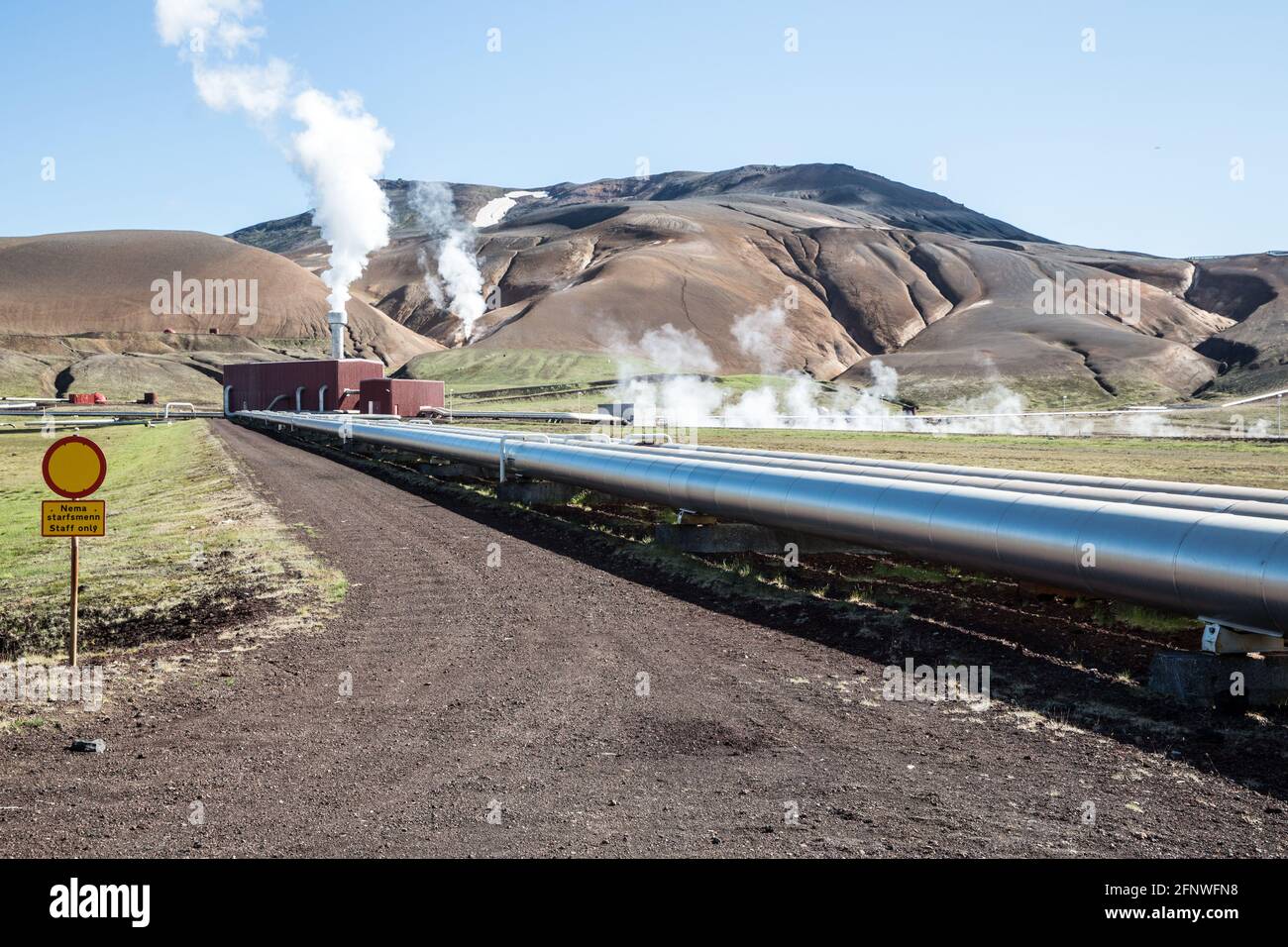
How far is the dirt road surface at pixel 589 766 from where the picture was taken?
22.0 ft

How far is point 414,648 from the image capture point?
1198 centimetres

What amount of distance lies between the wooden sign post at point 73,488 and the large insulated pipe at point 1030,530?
9.63 meters

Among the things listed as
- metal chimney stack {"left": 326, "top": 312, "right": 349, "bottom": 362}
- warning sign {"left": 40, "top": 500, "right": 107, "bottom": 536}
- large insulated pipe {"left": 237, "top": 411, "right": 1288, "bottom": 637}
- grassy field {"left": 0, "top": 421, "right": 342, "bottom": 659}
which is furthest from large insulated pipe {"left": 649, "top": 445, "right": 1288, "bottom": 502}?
metal chimney stack {"left": 326, "top": 312, "right": 349, "bottom": 362}

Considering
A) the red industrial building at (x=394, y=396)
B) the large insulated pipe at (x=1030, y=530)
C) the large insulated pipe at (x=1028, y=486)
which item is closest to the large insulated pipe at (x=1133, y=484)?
the large insulated pipe at (x=1028, y=486)

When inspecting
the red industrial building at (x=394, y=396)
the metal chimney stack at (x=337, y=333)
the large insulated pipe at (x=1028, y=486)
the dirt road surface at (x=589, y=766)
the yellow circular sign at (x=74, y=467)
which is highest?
the metal chimney stack at (x=337, y=333)

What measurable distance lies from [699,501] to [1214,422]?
86.7 m

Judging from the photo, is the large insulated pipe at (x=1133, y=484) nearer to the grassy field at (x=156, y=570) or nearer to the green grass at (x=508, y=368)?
the grassy field at (x=156, y=570)

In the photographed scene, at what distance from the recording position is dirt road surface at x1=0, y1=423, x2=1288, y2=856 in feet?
22.0

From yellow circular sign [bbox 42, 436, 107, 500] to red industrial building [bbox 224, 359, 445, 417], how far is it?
251 feet

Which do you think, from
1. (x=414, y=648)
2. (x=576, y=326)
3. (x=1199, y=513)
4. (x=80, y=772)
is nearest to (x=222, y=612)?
(x=414, y=648)

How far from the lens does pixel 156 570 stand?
57.2 feet

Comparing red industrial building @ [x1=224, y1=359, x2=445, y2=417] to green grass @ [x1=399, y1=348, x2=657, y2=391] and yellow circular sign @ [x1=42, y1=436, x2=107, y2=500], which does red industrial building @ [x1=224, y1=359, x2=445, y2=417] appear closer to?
green grass @ [x1=399, y1=348, x2=657, y2=391]
